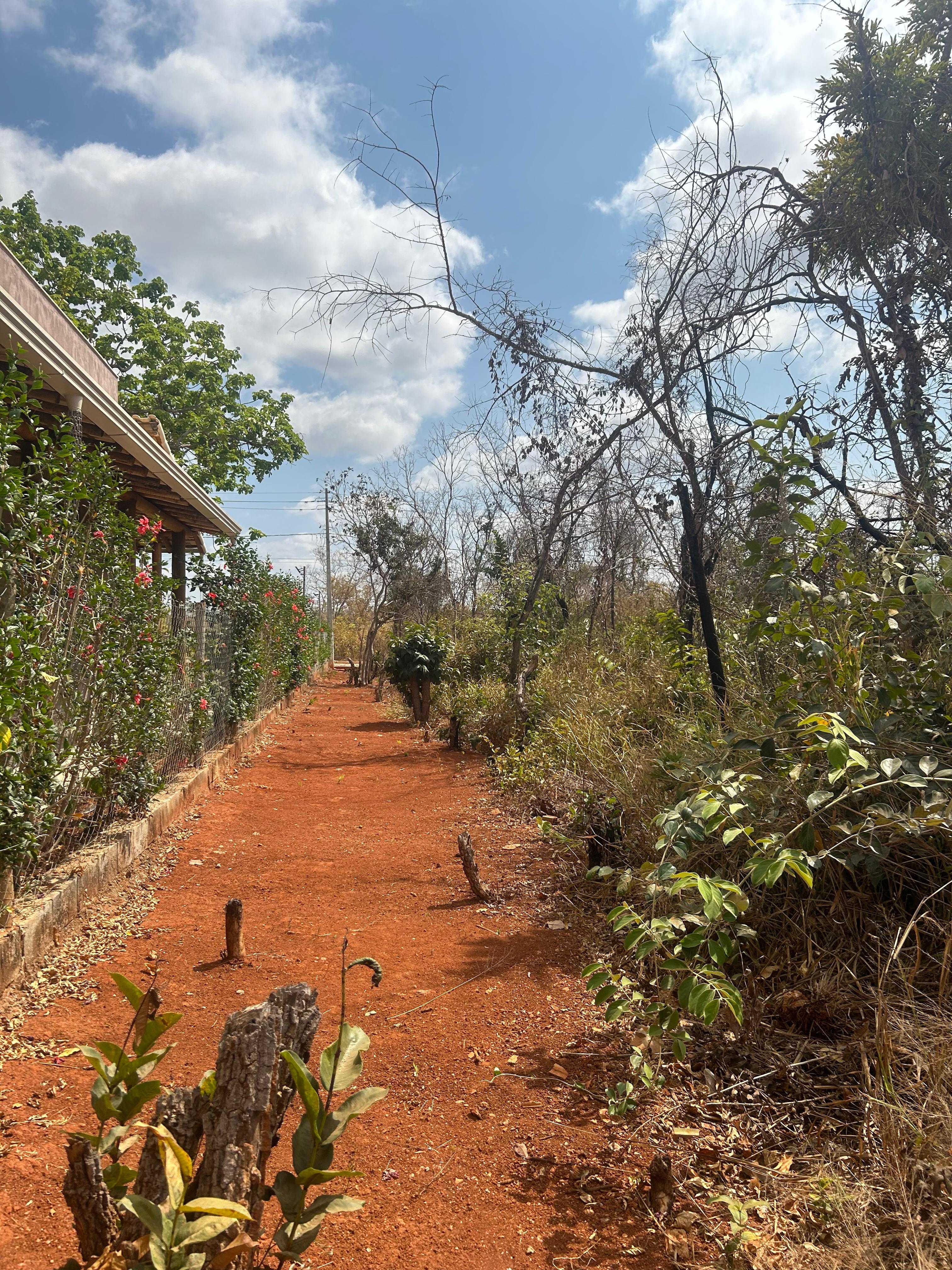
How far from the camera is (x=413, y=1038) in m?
3.17

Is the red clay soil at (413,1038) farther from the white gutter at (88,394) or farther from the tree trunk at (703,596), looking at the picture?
the white gutter at (88,394)

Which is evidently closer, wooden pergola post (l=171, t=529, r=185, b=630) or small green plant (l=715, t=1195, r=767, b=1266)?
small green plant (l=715, t=1195, r=767, b=1266)

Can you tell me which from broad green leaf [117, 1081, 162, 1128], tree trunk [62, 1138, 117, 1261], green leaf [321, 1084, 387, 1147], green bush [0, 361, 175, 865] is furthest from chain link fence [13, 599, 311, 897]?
green leaf [321, 1084, 387, 1147]

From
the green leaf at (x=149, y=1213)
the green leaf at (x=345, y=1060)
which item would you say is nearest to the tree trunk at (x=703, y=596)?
the green leaf at (x=345, y=1060)

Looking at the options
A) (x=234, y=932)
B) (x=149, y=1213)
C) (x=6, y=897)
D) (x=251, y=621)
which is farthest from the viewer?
(x=251, y=621)

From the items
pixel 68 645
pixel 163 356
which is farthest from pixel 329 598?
pixel 68 645

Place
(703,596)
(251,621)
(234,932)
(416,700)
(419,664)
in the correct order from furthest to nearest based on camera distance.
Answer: (416,700) < (419,664) < (251,621) < (703,596) < (234,932)

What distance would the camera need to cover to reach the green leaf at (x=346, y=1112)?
1465mm

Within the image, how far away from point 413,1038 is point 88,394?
5.02m

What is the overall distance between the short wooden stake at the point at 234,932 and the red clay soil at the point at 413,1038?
2.9 inches

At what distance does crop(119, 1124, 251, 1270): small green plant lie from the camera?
129 cm

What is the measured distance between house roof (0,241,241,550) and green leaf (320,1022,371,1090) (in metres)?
3.50

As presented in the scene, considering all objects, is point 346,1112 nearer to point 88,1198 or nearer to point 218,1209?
point 218,1209

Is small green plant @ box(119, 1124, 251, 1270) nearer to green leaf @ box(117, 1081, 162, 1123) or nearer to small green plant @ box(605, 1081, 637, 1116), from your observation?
green leaf @ box(117, 1081, 162, 1123)
